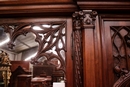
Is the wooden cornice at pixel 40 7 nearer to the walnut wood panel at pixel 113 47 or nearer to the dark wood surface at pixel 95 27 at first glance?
the dark wood surface at pixel 95 27

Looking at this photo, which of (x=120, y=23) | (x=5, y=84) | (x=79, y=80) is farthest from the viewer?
(x=5, y=84)

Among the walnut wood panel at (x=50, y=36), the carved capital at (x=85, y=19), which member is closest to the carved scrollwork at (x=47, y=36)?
the walnut wood panel at (x=50, y=36)

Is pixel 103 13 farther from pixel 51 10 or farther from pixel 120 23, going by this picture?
pixel 51 10

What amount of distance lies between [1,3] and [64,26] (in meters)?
0.45

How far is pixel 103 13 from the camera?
42.1 inches

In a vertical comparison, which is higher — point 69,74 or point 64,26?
point 64,26

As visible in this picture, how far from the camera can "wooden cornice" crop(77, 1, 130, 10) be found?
1.01 m

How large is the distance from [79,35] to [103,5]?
25 centimetres

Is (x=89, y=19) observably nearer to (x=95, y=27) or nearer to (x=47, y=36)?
(x=95, y=27)

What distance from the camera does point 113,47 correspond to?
103 cm

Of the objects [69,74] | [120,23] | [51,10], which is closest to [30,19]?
[51,10]

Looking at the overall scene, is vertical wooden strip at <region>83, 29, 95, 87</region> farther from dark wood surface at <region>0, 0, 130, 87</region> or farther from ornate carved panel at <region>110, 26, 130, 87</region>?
ornate carved panel at <region>110, 26, 130, 87</region>

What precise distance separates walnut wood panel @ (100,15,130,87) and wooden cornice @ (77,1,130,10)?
0.07m

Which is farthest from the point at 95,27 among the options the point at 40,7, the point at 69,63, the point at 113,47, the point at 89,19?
the point at 40,7
